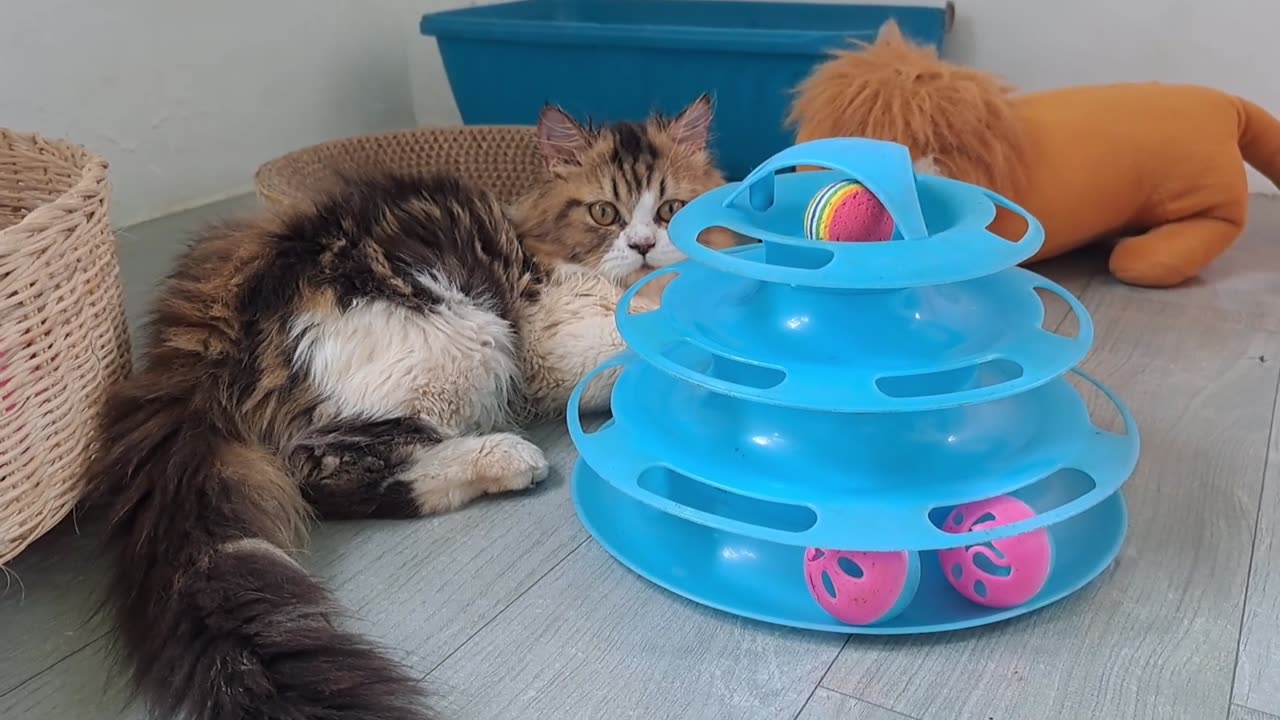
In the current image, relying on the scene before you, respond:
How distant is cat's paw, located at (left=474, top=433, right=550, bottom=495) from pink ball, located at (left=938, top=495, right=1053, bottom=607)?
1.88 ft

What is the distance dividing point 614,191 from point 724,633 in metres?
0.78

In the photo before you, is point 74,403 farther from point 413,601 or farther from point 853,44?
point 853,44

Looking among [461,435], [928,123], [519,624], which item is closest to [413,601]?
[519,624]

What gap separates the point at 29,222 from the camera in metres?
1.05

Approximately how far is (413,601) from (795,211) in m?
0.68

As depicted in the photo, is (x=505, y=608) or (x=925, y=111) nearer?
(x=505, y=608)

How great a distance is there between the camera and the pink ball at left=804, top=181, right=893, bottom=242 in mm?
1109

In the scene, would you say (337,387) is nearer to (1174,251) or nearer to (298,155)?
(298,155)

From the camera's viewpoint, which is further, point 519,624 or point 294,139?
point 294,139

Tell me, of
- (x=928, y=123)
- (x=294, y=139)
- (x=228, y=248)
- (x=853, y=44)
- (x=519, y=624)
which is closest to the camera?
(x=519, y=624)

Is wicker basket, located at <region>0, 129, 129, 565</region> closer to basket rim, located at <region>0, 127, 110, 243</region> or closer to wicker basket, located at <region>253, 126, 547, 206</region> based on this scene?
basket rim, located at <region>0, 127, 110, 243</region>

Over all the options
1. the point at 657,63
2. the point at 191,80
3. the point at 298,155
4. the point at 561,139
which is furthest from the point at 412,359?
the point at 191,80

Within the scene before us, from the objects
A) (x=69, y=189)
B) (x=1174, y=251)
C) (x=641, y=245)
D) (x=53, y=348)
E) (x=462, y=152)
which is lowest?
A: (x=1174, y=251)

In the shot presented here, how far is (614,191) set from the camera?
1.59 meters
